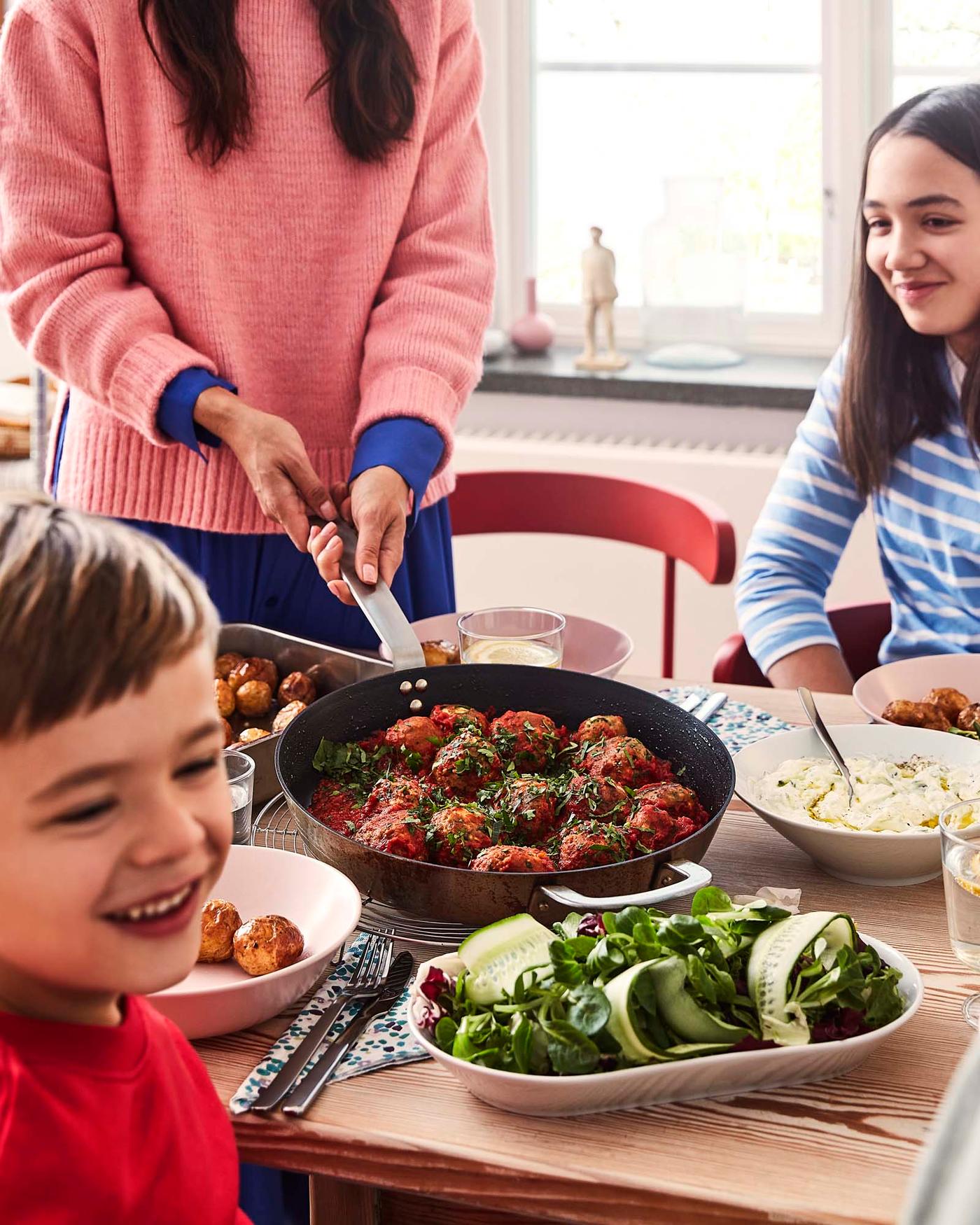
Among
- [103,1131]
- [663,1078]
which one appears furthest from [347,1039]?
[103,1131]

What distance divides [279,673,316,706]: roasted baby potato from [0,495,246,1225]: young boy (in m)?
0.86

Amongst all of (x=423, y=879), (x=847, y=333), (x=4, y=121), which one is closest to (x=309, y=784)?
(x=423, y=879)

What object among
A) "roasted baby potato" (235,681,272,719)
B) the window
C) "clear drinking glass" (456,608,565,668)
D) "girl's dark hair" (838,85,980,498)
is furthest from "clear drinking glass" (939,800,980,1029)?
the window

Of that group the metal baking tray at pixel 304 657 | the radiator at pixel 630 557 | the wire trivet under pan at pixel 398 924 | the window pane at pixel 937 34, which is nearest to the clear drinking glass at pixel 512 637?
the metal baking tray at pixel 304 657

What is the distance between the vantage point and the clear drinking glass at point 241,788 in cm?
127

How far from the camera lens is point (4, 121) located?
164cm

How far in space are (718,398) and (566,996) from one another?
2.71m

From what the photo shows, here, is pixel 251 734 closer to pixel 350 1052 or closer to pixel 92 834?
pixel 350 1052

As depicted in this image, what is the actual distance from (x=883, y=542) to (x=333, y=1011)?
4.43 ft

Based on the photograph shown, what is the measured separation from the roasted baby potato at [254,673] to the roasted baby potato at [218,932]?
512mm

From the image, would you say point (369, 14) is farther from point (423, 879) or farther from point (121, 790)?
point (121, 790)

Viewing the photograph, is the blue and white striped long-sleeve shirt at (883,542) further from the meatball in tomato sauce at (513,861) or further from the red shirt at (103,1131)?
the red shirt at (103,1131)

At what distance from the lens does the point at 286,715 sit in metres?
1.50

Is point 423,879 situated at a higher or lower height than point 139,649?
Result: lower
